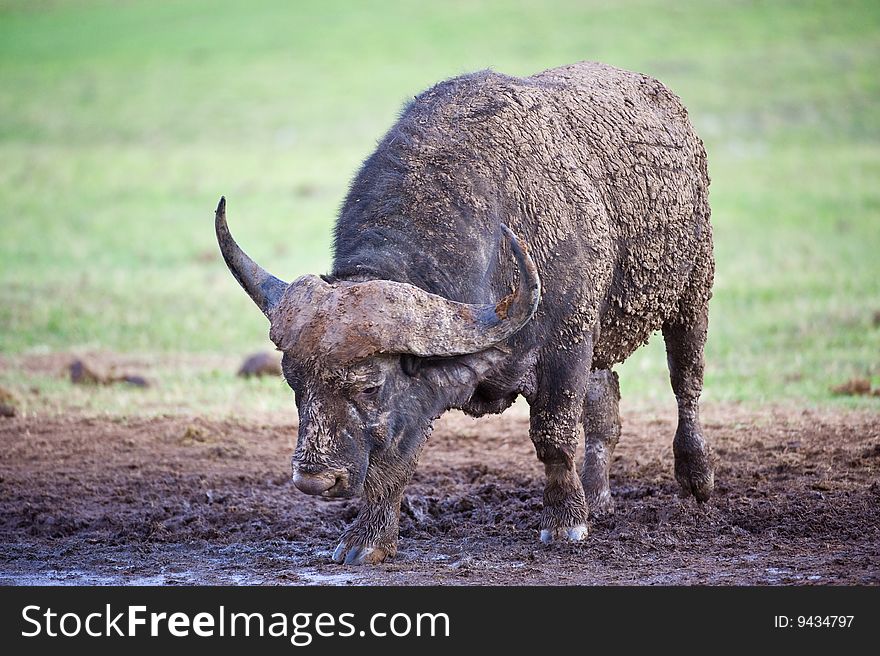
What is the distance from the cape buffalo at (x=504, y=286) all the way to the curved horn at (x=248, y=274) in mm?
11

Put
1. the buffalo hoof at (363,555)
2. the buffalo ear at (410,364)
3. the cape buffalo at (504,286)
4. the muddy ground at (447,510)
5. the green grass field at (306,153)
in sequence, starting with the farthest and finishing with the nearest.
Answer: the green grass field at (306,153), the buffalo hoof at (363,555), the muddy ground at (447,510), the buffalo ear at (410,364), the cape buffalo at (504,286)

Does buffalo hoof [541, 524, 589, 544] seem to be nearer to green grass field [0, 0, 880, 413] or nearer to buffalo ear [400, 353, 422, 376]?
buffalo ear [400, 353, 422, 376]

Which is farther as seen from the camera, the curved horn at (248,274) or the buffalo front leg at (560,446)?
the buffalo front leg at (560,446)

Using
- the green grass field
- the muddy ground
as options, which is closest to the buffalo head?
the muddy ground

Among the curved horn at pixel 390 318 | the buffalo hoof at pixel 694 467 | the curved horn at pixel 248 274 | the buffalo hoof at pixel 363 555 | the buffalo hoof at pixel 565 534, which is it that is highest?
the curved horn at pixel 248 274

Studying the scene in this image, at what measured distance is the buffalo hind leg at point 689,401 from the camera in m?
9.55

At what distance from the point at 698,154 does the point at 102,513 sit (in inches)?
191

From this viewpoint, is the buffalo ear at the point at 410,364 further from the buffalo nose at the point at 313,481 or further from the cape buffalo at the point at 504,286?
the buffalo nose at the point at 313,481

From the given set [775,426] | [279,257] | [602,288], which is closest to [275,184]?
[279,257]

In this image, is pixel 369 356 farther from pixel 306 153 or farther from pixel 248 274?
pixel 306 153

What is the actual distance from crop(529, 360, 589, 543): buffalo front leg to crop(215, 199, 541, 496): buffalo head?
0.98 meters

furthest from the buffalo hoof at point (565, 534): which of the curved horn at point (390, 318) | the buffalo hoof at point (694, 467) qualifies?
the curved horn at point (390, 318)

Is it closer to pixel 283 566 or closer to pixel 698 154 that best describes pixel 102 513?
pixel 283 566

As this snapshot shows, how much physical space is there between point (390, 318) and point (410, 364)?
388 mm
